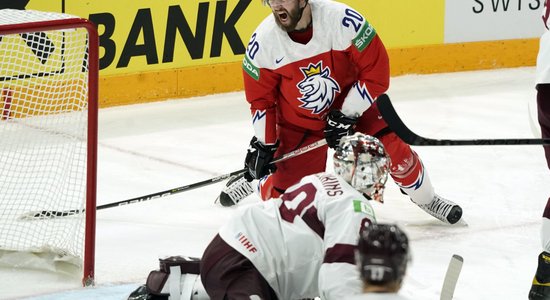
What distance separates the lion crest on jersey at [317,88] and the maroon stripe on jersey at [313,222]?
1.27m

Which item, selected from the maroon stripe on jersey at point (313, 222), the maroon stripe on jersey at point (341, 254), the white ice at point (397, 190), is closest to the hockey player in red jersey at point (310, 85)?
the white ice at point (397, 190)

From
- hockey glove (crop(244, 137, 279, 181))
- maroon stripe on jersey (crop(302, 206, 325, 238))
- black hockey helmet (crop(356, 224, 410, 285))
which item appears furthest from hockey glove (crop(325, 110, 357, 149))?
black hockey helmet (crop(356, 224, 410, 285))

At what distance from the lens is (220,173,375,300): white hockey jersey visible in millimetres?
3092

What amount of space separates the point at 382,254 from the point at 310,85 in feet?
6.04

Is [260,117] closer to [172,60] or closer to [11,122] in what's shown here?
[11,122]

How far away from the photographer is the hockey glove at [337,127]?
175 inches

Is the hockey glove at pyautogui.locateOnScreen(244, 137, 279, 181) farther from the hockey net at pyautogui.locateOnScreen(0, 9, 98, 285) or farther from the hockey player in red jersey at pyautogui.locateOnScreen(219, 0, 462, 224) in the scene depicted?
the hockey net at pyautogui.locateOnScreen(0, 9, 98, 285)

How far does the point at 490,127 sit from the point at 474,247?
2.05 meters

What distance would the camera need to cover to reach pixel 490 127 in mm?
6664

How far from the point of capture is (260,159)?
15.0ft

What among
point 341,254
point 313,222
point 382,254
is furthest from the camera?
point 313,222

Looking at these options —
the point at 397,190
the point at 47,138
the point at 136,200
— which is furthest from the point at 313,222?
the point at 47,138

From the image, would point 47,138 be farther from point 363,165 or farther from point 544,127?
point 363,165

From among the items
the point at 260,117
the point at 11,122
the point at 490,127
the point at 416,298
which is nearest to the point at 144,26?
the point at 11,122
